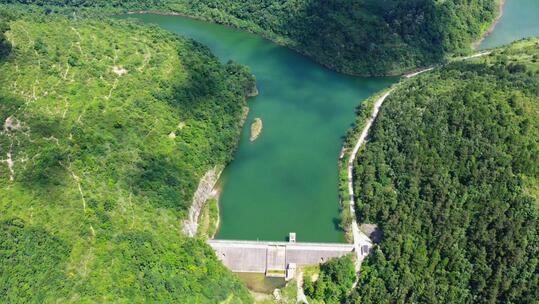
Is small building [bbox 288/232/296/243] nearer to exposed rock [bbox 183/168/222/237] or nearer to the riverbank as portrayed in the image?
exposed rock [bbox 183/168/222/237]

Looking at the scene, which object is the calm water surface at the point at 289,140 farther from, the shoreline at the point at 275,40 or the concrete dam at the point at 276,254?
the concrete dam at the point at 276,254

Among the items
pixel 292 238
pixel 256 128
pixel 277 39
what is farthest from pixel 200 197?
pixel 277 39

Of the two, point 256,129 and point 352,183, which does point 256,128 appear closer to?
point 256,129

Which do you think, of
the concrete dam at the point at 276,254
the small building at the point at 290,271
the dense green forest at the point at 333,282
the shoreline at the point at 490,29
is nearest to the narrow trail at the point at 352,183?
the concrete dam at the point at 276,254

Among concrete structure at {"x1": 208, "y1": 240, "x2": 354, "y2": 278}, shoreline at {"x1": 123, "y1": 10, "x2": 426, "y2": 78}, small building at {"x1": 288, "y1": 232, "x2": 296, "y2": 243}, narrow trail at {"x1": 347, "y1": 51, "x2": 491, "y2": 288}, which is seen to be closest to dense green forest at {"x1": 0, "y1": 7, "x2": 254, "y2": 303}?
concrete structure at {"x1": 208, "y1": 240, "x2": 354, "y2": 278}

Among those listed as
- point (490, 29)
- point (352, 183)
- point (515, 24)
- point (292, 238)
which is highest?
point (515, 24)

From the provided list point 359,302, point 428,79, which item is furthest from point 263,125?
point 359,302

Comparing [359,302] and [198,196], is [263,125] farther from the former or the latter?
[359,302]
